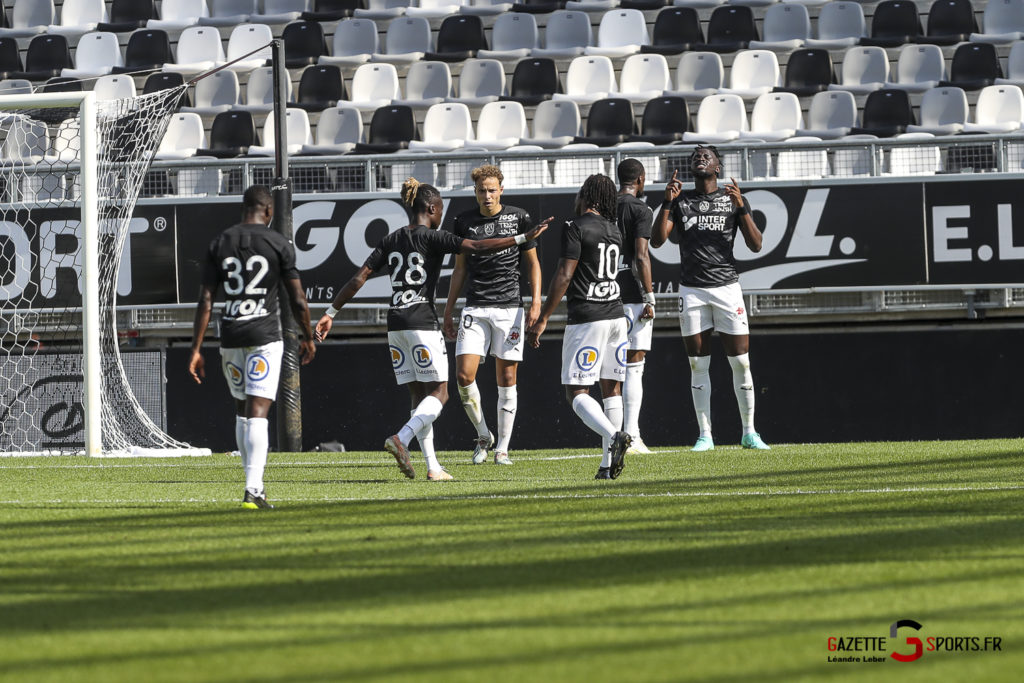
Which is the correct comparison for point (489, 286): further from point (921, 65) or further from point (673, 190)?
point (921, 65)

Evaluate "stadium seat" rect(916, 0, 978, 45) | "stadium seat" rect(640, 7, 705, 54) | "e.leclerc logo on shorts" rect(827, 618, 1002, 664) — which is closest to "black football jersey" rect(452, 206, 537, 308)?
"e.leclerc logo on shorts" rect(827, 618, 1002, 664)

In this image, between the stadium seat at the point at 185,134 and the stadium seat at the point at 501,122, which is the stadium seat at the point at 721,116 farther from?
the stadium seat at the point at 185,134

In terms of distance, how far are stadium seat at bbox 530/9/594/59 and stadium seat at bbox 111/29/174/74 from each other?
5.54 m

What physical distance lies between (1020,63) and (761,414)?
7.75 meters

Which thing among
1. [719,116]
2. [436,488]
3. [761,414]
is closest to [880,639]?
[436,488]

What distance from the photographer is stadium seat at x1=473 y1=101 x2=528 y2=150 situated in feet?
61.7

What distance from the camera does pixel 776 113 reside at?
61.5 ft

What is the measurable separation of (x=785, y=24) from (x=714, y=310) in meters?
10.1

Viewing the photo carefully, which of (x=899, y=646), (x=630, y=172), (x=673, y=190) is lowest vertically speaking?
(x=899, y=646)

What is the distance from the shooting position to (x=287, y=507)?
25.5ft

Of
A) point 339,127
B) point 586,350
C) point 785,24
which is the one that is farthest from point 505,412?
point 785,24

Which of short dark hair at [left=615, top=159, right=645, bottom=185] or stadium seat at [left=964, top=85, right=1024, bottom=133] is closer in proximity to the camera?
short dark hair at [left=615, top=159, right=645, bottom=185]

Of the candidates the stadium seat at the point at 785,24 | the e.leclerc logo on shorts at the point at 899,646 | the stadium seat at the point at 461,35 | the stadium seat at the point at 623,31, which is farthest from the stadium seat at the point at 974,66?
the e.leclerc logo on shorts at the point at 899,646

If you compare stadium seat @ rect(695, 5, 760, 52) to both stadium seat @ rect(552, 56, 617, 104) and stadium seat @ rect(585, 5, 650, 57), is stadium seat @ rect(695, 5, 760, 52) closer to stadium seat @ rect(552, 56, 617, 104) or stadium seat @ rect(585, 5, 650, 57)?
stadium seat @ rect(585, 5, 650, 57)
